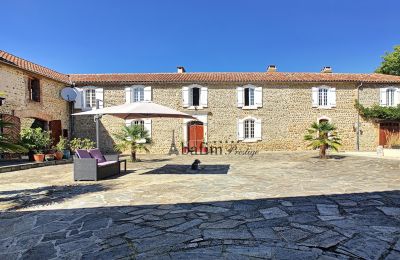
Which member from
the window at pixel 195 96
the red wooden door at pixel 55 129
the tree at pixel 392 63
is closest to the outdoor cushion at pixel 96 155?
the red wooden door at pixel 55 129

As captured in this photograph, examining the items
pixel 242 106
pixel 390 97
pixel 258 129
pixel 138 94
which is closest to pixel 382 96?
pixel 390 97

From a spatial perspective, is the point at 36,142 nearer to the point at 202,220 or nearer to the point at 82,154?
the point at 82,154

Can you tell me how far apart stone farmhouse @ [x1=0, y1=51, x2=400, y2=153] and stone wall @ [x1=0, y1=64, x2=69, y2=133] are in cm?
83

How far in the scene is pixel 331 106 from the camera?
56.2 ft

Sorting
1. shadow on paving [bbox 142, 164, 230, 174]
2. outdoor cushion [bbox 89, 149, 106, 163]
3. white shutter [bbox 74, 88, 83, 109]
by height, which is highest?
white shutter [bbox 74, 88, 83, 109]

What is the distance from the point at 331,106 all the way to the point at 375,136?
344cm

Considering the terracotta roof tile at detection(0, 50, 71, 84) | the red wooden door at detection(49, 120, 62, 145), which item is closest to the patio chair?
the terracotta roof tile at detection(0, 50, 71, 84)

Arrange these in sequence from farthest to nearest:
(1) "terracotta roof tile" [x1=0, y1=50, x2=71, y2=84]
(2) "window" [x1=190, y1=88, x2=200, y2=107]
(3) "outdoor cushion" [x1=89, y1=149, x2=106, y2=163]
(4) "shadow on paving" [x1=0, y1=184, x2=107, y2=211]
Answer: (2) "window" [x1=190, y1=88, x2=200, y2=107] < (1) "terracotta roof tile" [x1=0, y1=50, x2=71, y2=84] < (3) "outdoor cushion" [x1=89, y1=149, x2=106, y2=163] < (4) "shadow on paving" [x1=0, y1=184, x2=107, y2=211]

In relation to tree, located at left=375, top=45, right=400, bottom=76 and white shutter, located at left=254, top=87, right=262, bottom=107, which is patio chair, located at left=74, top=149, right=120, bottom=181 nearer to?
white shutter, located at left=254, top=87, right=262, bottom=107

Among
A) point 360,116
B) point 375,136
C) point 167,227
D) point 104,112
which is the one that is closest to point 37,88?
point 104,112

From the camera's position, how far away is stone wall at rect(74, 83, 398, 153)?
16812 millimetres

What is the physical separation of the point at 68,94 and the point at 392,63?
27.5 m

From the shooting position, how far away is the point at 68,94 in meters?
15.8

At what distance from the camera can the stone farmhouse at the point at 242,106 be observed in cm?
1678
